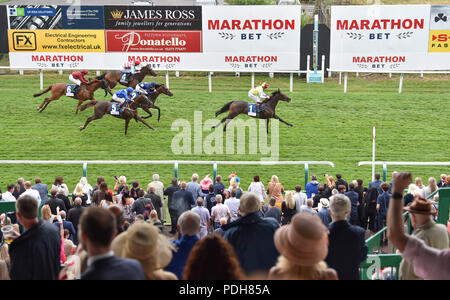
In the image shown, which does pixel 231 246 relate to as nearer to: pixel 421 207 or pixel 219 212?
pixel 421 207

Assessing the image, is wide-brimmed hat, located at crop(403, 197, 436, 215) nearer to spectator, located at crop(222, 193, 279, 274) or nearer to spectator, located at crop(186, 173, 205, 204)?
spectator, located at crop(222, 193, 279, 274)

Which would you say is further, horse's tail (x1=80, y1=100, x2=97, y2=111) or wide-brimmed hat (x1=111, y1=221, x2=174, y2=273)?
horse's tail (x1=80, y1=100, x2=97, y2=111)

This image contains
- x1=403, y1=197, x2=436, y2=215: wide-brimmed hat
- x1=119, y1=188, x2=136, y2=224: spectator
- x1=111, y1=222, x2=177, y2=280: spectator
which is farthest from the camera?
x1=119, y1=188, x2=136, y2=224: spectator

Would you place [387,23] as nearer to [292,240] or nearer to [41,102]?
[41,102]

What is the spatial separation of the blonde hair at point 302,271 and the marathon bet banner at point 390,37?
16621 mm

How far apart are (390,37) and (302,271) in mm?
16942

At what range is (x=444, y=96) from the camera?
17.3 meters

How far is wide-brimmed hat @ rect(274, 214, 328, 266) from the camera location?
2.75m

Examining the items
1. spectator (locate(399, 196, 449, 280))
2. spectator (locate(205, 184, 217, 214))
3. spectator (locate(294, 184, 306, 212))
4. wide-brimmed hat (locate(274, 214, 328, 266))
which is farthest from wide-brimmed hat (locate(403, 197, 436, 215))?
spectator (locate(205, 184, 217, 214))

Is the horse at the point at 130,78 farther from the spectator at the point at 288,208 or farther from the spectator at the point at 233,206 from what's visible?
the spectator at the point at 288,208

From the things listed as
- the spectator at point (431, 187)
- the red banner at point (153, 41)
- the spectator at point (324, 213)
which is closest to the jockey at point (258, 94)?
the red banner at point (153, 41)

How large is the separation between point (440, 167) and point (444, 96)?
18.2 ft

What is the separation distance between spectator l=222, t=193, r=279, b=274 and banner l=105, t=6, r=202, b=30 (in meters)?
15.3
